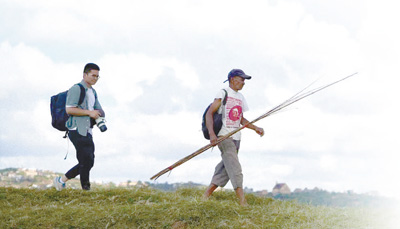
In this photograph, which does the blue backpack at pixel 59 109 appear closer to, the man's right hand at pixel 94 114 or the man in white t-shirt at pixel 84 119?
the man in white t-shirt at pixel 84 119

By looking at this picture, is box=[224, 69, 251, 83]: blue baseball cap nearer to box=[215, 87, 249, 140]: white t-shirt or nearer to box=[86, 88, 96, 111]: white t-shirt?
box=[215, 87, 249, 140]: white t-shirt

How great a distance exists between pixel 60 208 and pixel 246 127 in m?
3.42

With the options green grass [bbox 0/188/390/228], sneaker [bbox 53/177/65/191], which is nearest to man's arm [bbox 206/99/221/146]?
green grass [bbox 0/188/390/228]

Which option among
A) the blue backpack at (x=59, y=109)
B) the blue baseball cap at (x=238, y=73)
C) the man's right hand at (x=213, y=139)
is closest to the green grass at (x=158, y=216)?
the man's right hand at (x=213, y=139)

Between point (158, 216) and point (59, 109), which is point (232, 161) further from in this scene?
point (59, 109)

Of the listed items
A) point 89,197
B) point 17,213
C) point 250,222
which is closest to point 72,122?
point 89,197

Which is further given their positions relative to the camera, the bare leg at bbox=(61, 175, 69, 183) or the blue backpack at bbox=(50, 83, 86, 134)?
the bare leg at bbox=(61, 175, 69, 183)

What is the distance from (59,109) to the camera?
9.73 metres

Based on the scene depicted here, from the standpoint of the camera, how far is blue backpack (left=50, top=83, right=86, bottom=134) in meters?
9.62

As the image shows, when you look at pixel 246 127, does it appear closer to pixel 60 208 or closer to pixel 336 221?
pixel 336 221

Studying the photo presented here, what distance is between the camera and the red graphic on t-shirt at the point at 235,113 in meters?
8.97

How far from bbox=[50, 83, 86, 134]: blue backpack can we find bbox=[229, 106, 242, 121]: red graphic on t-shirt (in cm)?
277

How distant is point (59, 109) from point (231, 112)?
326cm

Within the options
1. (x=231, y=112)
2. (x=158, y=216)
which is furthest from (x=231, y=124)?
(x=158, y=216)
